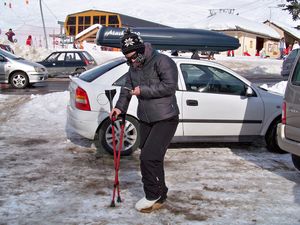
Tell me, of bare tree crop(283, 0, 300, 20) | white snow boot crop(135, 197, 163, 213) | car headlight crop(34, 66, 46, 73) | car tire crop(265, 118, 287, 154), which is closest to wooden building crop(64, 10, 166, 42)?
bare tree crop(283, 0, 300, 20)

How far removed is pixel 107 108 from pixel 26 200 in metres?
2.38

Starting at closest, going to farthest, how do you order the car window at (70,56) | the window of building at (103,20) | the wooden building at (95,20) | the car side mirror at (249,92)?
the car side mirror at (249,92)
the car window at (70,56)
the wooden building at (95,20)
the window of building at (103,20)

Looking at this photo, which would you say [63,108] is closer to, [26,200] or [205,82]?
[205,82]

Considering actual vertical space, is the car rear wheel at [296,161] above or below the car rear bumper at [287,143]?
below

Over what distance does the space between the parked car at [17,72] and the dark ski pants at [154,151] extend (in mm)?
13199

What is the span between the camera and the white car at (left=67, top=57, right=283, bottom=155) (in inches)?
283

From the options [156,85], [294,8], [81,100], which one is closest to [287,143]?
[156,85]

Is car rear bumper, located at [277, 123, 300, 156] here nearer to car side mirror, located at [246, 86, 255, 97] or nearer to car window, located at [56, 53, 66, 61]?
car side mirror, located at [246, 86, 255, 97]

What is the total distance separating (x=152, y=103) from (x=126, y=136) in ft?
8.34

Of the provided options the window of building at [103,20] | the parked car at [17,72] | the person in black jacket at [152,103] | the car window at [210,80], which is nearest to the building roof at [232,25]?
the window of building at [103,20]

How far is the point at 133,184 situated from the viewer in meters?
5.79

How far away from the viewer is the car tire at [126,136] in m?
7.14

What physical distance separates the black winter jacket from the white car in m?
2.45

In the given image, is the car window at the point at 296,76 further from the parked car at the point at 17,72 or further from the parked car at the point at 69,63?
the parked car at the point at 69,63
